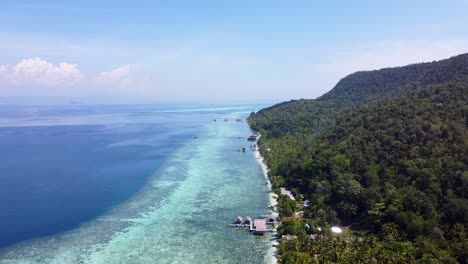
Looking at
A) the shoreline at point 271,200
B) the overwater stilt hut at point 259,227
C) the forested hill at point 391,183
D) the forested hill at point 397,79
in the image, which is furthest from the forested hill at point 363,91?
the overwater stilt hut at point 259,227

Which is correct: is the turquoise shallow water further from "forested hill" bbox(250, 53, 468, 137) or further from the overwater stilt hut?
"forested hill" bbox(250, 53, 468, 137)

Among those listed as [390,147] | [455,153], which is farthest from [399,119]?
[455,153]

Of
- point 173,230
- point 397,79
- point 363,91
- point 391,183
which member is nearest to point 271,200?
point 173,230

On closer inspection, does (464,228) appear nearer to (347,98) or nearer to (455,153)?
(455,153)

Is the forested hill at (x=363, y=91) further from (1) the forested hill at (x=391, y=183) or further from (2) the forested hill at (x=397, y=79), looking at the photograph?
(1) the forested hill at (x=391, y=183)

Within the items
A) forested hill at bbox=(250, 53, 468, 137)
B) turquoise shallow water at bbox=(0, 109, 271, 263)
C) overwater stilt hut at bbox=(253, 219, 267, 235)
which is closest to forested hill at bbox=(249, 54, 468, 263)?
overwater stilt hut at bbox=(253, 219, 267, 235)

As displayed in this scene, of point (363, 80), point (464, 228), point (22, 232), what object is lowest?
point (22, 232)

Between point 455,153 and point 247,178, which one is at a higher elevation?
point 455,153
